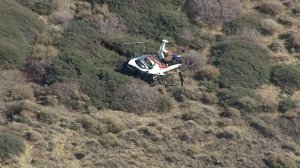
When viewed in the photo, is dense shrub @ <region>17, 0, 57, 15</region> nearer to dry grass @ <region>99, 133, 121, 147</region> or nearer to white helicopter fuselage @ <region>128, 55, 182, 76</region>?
white helicopter fuselage @ <region>128, 55, 182, 76</region>

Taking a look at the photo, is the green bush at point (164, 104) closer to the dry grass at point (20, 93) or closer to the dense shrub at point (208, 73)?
the dense shrub at point (208, 73)

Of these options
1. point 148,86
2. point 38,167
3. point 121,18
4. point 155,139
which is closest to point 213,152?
point 155,139

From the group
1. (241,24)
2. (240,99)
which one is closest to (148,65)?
(240,99)

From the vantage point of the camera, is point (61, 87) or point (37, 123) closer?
point (37, 123)

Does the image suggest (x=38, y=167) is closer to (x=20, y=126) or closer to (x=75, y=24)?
(x=20, y=126)

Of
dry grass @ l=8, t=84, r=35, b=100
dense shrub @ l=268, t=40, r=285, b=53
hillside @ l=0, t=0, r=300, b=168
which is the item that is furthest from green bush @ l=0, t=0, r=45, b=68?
dense shrub @ l=268, t=40, r=285, b=53

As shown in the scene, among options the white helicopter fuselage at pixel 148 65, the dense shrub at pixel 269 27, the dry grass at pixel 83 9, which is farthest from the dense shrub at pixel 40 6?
the dense shrub at pixel 269 27
